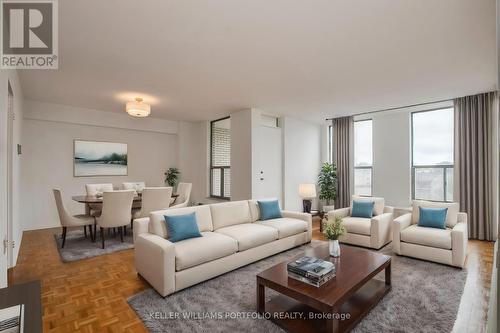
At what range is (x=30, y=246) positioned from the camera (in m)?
4.17

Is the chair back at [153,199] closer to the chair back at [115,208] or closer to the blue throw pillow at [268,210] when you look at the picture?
the chair back at [115,208]

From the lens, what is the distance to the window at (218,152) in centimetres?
717

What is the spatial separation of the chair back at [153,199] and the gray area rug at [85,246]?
605mm

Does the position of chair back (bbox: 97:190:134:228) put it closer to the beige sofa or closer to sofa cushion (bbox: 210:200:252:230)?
the beige sofa

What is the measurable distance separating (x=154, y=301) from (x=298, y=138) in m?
5.26

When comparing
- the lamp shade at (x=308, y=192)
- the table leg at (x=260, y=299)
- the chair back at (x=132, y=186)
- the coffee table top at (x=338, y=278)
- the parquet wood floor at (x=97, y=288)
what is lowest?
the parquet wood floor at (x=97, y=288)

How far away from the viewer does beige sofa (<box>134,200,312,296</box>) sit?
2559 mm

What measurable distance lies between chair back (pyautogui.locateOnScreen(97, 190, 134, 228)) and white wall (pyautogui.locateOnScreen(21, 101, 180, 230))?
2.29m

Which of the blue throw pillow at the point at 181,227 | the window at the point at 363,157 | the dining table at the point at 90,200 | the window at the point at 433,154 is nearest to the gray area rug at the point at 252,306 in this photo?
the blue throw pillow at the point at 181,227

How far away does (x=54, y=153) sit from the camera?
5527 mm

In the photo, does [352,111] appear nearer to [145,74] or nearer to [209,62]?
[209,62]

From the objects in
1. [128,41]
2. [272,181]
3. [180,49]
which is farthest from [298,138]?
[128,41]

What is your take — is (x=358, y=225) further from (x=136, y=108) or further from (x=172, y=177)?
(x=172, y=177)

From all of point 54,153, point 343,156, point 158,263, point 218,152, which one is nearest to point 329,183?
point 343,156
